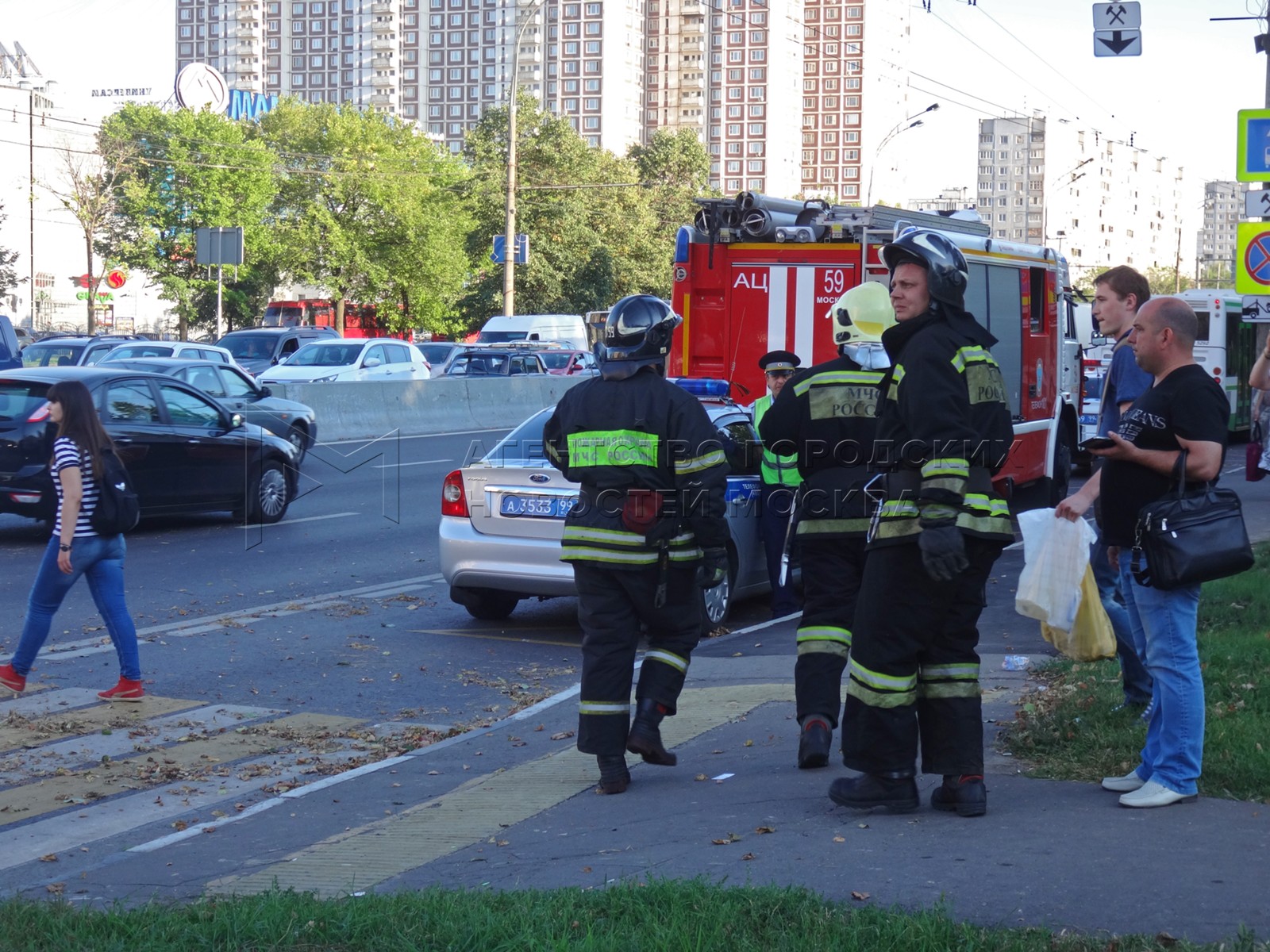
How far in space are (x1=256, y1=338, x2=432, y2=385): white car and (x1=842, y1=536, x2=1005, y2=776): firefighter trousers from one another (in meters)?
23.9

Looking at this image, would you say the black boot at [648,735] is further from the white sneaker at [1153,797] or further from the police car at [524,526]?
the police car at [524,526]

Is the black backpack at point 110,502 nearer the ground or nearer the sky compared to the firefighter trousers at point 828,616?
nearer the sky

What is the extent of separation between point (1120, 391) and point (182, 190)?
7291 centimetres

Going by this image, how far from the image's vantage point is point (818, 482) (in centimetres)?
598

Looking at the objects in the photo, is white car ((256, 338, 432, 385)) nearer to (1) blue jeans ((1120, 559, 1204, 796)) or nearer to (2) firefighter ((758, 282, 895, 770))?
(2) firefighter ((758, 282, 895, 770))

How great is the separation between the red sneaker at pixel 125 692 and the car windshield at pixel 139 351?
60.3 feet

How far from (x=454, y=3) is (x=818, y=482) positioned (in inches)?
7600

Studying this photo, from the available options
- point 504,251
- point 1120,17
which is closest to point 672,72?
point 504,251

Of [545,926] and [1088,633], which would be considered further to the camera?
[1088,633]

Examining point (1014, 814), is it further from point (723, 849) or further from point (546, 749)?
point (546, 749)

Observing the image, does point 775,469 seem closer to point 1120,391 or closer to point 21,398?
point 1120,391

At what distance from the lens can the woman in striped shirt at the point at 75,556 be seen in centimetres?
767

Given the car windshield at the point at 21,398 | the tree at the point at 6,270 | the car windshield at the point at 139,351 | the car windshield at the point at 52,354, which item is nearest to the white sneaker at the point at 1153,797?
the car windshield at the point at 21,398

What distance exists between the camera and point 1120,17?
17953 mm
